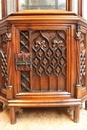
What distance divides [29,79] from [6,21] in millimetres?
454

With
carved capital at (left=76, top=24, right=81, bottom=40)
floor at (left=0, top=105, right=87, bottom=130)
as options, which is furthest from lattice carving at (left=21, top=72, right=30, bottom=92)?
carved capital at (left=76, top=24, right=81, bottom=40)

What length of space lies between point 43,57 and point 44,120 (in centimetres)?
52

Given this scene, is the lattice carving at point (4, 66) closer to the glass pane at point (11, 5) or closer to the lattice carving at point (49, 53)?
the lattice carving at point (49, 53)

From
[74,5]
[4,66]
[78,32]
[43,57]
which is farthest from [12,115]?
[74,5]

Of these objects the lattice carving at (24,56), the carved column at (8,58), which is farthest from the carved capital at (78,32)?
the carved column at (8,58)

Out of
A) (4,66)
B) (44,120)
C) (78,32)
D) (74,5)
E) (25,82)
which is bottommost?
(44,120)

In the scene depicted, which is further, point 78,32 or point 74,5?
point 74,5

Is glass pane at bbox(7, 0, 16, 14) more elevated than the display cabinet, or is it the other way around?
glass pane at bbox(7, 0, 16, 14)

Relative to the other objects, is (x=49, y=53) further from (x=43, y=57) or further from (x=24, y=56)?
(x=24, y=56)

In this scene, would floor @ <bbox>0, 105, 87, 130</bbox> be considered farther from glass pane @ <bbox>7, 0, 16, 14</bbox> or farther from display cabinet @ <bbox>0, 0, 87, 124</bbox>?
glass pane @ <bbox>7, 0, 16, 14</bbox>

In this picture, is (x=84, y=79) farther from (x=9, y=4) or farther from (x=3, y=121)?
(x=9, y=4)

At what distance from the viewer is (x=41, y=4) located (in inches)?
47.9

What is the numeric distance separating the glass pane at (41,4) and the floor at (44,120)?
90cm

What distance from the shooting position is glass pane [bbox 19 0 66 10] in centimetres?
120
